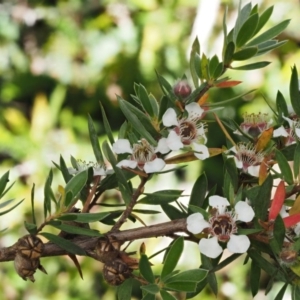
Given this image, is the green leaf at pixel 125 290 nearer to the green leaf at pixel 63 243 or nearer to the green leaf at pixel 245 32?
the green leaf at pixel 63 243

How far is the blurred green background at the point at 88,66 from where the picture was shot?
1.71 meters

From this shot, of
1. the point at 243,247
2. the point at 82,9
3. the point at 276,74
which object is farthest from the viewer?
the point at 82,9

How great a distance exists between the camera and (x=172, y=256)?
38 centimetres

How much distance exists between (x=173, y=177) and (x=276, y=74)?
0.46 metres

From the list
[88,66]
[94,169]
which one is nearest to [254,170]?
[94,169]

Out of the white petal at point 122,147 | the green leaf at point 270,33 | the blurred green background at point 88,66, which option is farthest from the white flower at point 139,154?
the blurred green background at point 88,66

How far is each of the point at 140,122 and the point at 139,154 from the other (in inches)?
0.9

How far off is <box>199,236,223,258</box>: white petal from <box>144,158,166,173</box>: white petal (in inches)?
2.2

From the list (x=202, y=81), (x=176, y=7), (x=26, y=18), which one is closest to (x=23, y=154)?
(x=26, y=18)

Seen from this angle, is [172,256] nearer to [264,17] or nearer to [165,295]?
[165,295]

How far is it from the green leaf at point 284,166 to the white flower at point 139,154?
78 mm

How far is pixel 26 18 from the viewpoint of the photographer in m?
1.93

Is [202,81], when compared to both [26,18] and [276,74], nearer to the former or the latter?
[276,74]

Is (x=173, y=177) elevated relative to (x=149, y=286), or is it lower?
lower
